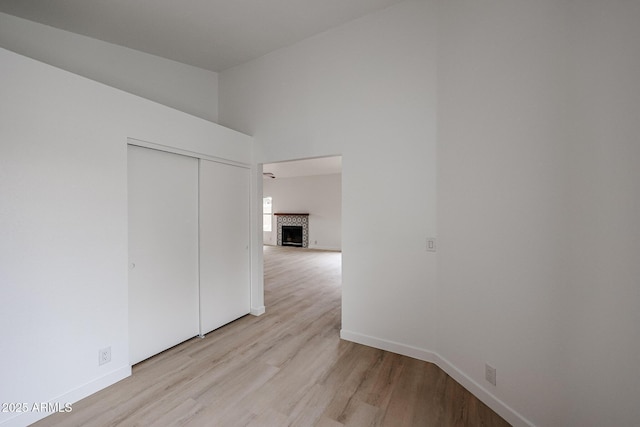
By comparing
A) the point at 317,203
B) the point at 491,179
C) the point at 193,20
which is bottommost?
the point at 491,179

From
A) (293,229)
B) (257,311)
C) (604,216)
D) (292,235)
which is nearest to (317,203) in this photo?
(293,229)

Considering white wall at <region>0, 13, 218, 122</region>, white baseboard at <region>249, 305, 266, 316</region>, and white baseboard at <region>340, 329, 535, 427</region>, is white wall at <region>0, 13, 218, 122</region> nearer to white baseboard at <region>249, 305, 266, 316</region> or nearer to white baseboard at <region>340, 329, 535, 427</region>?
white baseboard at <region>249, 305, 266, 316</region>

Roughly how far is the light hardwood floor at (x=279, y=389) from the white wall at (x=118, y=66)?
2.86 m

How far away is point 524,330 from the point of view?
159 centimetres

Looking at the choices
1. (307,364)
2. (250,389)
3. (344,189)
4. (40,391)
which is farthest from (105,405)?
(344,189)

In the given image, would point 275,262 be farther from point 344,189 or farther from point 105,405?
point 105,405

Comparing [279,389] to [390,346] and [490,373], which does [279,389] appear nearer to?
[390,346]

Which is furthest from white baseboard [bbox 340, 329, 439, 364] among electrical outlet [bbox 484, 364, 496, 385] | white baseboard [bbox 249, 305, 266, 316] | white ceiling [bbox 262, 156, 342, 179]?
white ceiling [bbox 262, 156, 342, 179]

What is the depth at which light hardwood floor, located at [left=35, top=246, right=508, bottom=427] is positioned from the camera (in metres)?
1.70

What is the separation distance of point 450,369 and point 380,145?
7.01 feet

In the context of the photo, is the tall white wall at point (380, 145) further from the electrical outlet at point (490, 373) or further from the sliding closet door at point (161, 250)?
the sliding closet door at point (161, 250)

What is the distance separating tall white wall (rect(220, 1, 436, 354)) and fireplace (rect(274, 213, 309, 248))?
7134 millimetres

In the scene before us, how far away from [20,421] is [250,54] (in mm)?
3920

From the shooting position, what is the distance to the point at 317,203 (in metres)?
10.0
